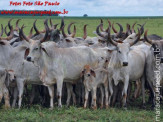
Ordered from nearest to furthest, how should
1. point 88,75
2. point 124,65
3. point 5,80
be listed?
point 124,65, point 5,80, point 88,75

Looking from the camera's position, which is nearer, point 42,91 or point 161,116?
point 161,116

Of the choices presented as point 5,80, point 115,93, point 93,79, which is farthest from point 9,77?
point 115,93

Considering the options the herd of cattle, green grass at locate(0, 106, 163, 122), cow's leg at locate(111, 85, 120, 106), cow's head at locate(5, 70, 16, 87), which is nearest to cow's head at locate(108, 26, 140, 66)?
the herd of cattle

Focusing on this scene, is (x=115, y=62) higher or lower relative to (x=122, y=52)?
lower

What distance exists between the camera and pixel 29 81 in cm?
875

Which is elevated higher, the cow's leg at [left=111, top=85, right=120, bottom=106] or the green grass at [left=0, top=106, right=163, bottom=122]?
the cow's leg at [left=111, top=85, right=120, bottom=106]

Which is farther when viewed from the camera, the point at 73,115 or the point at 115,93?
the point at 115,93

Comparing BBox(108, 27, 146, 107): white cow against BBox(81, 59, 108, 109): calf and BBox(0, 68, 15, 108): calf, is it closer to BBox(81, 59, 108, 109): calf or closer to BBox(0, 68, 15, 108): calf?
BBox(81, 59, 108, 109): calf

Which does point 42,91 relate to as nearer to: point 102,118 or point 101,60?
point 101,60

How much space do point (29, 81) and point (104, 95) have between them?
1903mm

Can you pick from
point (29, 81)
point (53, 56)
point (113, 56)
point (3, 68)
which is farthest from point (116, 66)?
point (3, 68)

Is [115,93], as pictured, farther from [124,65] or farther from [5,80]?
[5,80]

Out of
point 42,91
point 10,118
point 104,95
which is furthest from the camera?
point 42,91

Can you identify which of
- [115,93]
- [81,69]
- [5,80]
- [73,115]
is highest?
[81,69]
